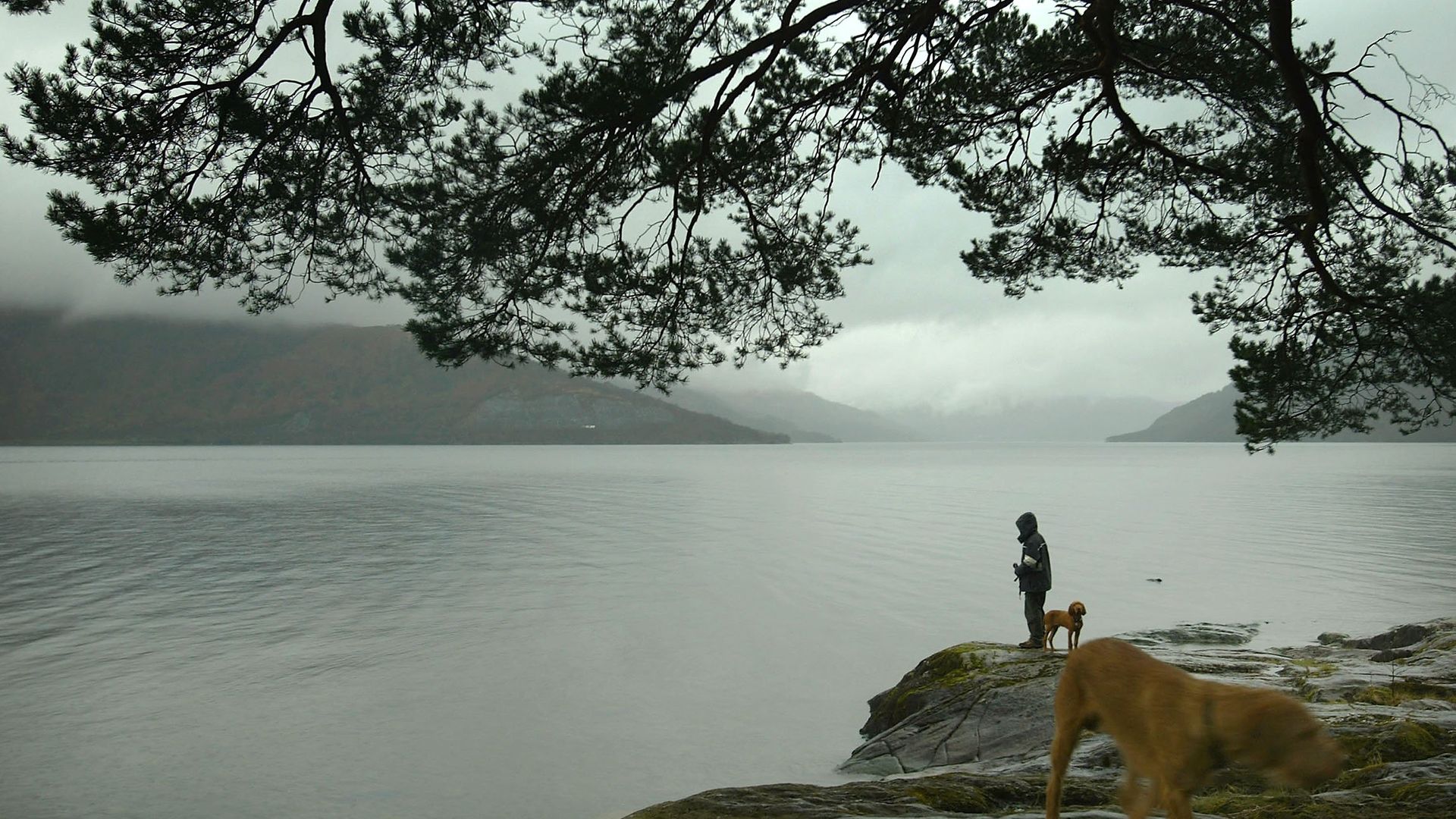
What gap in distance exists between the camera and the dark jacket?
1043 cm

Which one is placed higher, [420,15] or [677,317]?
[420,15]

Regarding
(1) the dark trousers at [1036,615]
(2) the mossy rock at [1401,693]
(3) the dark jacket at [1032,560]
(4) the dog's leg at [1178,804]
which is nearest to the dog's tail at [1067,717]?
(4) the dog's leg at [1178,804]

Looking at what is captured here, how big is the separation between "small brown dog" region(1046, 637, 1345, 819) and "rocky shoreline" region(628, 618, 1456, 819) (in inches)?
51.9

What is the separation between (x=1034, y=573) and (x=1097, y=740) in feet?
13.5

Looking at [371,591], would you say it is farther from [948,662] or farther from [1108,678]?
[1108,678]

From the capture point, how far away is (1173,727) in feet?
6.23

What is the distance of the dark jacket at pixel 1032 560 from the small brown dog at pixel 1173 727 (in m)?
8.59

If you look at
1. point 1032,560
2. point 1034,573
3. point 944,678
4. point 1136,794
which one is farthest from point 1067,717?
point 1034,573

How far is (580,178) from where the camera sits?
7.82m

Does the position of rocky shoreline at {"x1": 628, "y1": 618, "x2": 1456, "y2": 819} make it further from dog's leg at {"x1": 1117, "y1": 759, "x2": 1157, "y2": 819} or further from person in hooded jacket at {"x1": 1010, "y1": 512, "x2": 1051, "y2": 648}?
dog's leg at {"x1": 1117, "y1": 759, "x2": 1157, "y2": 819}

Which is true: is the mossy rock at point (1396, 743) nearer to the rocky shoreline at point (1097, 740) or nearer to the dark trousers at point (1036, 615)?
the rocky shoreline at point (1097, 740)

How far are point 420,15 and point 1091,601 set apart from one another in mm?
17944

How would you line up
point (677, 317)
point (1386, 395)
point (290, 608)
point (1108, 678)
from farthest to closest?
point (290, 608)
point (1386, 395)
point (677, 317)
point (1108, 678)

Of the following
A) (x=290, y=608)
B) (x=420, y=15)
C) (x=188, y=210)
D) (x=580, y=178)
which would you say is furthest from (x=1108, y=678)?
(x=290, y=608)
